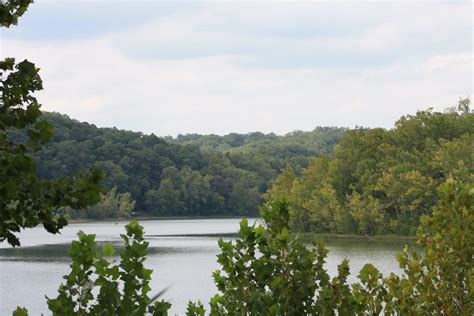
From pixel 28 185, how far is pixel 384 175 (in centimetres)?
7869

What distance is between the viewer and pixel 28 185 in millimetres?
4324

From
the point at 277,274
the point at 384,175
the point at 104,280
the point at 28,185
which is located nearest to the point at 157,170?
the point at 384,175

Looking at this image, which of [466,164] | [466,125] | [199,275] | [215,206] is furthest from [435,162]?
[215,206]

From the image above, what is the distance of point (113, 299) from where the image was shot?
17.1 ft

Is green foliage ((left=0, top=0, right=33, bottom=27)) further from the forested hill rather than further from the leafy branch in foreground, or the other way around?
the forested hill

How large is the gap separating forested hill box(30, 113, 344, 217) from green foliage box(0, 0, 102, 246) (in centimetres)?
13200

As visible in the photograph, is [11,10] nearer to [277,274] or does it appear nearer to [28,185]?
[28,185]

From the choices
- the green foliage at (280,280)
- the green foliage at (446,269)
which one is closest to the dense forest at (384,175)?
the green foliage at (446,269)

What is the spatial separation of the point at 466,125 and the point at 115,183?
7474 cm

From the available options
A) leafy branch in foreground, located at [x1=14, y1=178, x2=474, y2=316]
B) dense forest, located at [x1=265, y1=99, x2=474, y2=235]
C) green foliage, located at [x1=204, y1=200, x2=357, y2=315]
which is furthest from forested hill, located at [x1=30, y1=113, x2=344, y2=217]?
green foliage, located at [x1=204, y1=200, x2=357, y2=315]

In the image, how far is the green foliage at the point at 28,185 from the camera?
4219 mm

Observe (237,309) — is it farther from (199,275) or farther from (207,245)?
(207,245)

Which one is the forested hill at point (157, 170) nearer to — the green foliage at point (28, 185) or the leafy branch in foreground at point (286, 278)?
the leafy branch in foreground at point (286, 278)

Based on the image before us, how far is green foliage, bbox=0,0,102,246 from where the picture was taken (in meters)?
4.22
